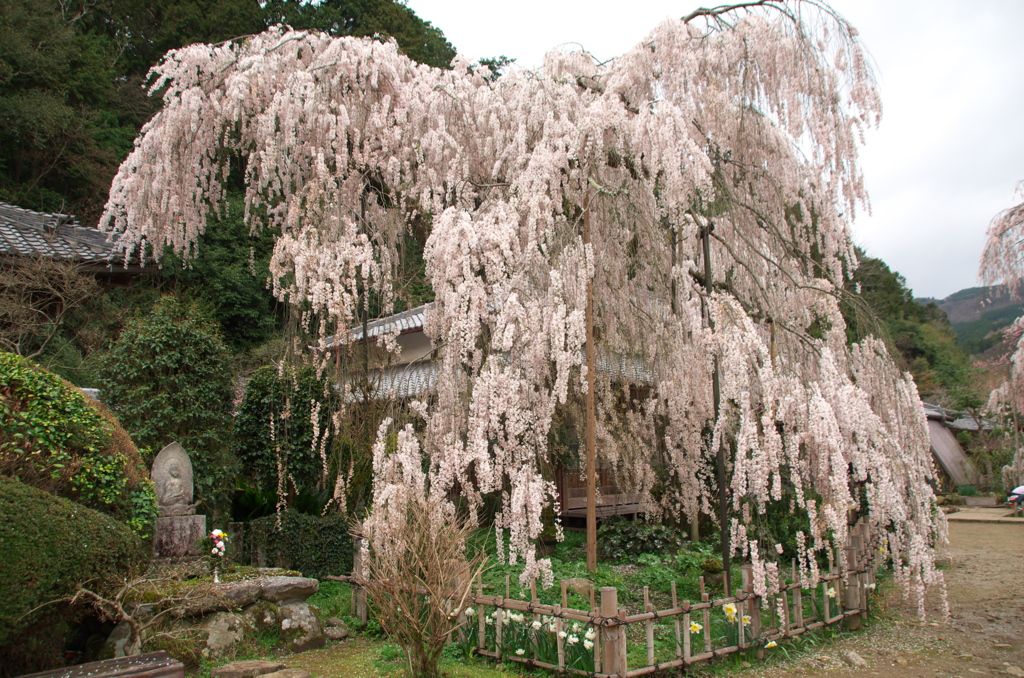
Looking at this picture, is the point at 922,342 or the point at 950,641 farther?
the point at 922,342

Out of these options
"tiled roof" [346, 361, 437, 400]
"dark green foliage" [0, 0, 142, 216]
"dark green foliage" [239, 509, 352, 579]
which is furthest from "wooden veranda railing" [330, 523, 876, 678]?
"dark green foliage" [0, 0, 142, 216]

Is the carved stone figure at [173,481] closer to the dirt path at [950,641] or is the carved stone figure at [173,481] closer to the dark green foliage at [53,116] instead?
the dirt path at [950,641]

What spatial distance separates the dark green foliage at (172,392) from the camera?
6.71 m

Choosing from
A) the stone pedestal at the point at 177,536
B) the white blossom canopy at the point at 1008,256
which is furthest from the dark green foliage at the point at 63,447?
the white blossom canopy at the point at 1008,256

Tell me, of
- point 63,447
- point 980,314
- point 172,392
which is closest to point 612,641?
point 63,447

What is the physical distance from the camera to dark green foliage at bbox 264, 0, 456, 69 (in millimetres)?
16891

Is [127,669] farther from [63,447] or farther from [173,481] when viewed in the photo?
[173,481]

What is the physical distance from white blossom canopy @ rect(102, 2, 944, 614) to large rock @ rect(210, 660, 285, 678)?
4.18 ft

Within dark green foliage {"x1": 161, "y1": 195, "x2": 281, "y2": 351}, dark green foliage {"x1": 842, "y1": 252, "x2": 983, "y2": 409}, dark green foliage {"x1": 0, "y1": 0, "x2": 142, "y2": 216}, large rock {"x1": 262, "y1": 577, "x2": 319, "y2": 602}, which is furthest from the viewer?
dark green foliage {"x1": 842, "y1": 252, "x2": 983, "y2": 409}

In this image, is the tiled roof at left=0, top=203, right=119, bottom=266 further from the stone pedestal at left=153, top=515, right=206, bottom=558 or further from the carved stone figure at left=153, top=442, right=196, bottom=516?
the stone pedestal at left=153, top=515, right=206, bottom=558

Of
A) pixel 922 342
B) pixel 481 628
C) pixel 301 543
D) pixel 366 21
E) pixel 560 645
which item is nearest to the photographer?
pixel 560 645

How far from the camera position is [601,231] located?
19.4ft

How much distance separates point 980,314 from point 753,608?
A: 5160cm

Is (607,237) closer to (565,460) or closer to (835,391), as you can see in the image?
(835,391)
